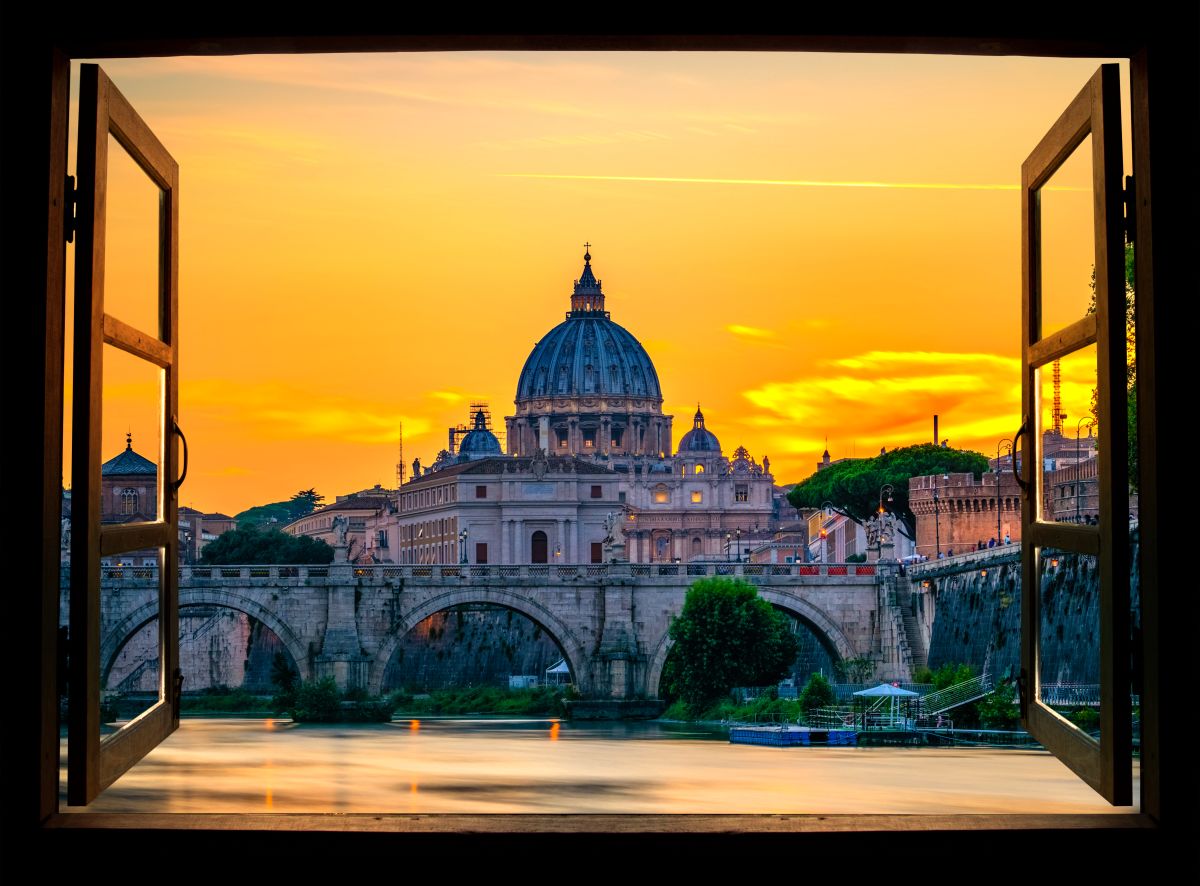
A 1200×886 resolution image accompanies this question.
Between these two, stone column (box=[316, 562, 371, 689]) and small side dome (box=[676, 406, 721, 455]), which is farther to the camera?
small side dome (box=[676, 406, 721, 455])

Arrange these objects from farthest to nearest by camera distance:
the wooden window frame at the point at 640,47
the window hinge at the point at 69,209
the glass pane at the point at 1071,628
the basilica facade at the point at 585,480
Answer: the basilica facade at the point at 585,480 < the glass pane at the point at 1071,628 < the window hinge at the point at 69,209 < the wooden window frame at the point at 640,47

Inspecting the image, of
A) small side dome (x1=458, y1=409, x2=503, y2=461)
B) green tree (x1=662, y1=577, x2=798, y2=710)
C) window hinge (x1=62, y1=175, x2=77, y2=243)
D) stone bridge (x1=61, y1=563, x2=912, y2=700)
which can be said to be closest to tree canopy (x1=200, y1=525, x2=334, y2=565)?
stone bridge (x1=61, y1=563, x2=912, y2=700)

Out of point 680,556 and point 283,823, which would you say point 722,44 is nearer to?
point 283,823

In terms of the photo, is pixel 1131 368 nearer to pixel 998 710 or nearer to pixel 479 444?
pixel 998 710

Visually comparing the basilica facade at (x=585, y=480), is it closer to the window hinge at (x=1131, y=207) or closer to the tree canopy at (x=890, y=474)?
the tree canopy at (x=890, y=474)

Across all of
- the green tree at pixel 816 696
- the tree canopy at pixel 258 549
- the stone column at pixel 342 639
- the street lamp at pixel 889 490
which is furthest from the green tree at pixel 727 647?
the tree canopy at pixel 258 549

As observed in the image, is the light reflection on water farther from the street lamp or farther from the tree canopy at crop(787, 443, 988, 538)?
the tree canopy at crop(787, 443, 988, 538)
